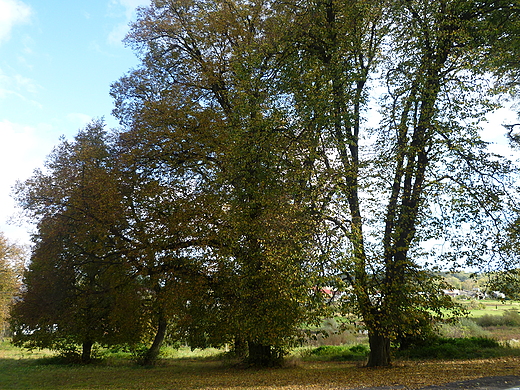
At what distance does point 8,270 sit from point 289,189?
125 ft

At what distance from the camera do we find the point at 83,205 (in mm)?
19328

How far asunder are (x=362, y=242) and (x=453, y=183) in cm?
420

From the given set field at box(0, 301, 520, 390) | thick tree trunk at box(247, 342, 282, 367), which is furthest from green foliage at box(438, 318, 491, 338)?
thick tree trunk at box(247, 342, 282, 367)

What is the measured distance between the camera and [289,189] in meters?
14.3

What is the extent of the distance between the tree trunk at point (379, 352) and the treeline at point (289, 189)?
0.06 m

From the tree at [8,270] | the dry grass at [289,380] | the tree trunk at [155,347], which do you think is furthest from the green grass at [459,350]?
the tree at [8,270]

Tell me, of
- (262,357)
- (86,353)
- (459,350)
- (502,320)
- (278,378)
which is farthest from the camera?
(502,320)

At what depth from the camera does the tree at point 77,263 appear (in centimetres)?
1858

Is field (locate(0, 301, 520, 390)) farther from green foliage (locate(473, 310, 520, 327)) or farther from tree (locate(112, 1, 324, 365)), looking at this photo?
green foliage (locate(473, 310, 520, 327))

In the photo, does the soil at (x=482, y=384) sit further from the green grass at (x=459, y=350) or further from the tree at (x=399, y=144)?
the green grass at (x=459, y=350)

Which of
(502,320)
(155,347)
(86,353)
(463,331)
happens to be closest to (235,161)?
(155,347)

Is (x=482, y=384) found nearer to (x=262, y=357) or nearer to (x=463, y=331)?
(x=262, y=357)

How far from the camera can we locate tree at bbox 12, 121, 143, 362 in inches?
731

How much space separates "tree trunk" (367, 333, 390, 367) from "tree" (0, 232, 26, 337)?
35384 millimetres
